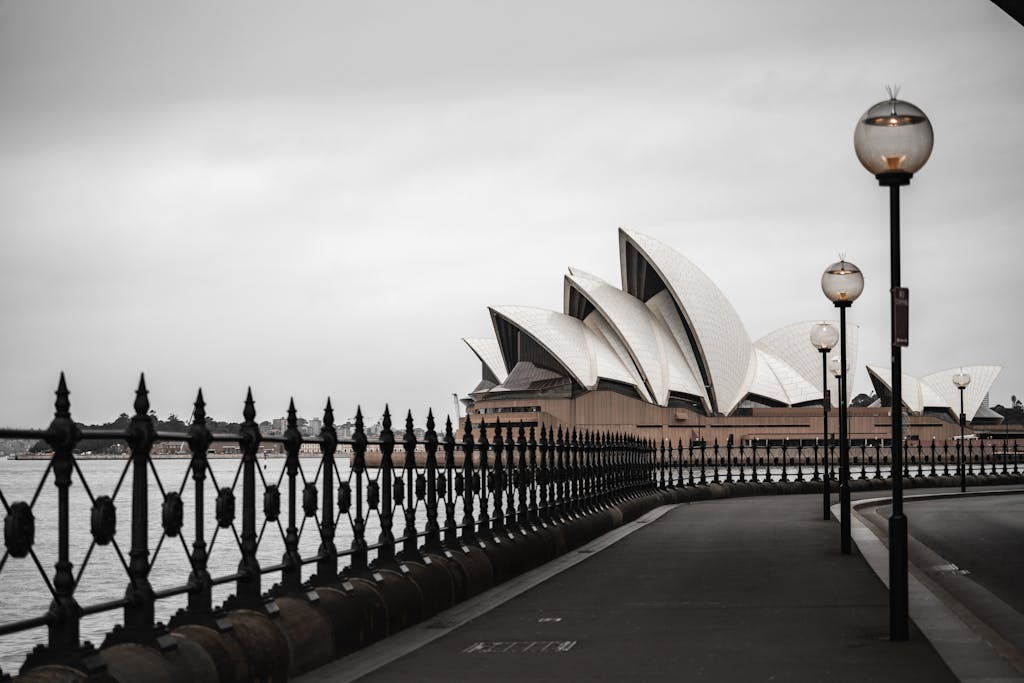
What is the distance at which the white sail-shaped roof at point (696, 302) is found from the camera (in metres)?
89.5

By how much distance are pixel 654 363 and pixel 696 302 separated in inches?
332

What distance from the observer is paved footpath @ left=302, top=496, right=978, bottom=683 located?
288 inches

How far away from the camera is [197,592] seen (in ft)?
20.9

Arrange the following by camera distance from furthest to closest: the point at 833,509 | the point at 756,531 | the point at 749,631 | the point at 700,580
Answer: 1. the point at 833,509
2. the point at 756,531
3. the point at 700,580
4. the point at 749,631

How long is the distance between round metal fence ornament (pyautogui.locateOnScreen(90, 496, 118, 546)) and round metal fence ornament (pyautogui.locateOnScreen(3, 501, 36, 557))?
413 mm

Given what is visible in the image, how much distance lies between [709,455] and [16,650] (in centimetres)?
9428

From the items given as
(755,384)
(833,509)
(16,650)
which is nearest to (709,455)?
(755,384)

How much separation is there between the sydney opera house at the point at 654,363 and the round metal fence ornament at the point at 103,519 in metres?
84.0

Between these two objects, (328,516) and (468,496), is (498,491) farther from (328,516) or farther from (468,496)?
(328,516)

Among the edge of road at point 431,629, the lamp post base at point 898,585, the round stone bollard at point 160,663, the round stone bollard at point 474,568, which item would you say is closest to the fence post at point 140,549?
the round stone bollard at point 160,663

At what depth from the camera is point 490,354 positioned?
382 feet

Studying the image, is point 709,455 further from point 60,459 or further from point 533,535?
point 60,459

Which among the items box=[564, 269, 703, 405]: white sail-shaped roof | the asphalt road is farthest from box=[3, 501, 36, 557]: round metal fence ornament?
box=[564, 269, 703, 405]: white sail-shaped roof

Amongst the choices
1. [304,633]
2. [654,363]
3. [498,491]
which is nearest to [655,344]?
[654,363]
